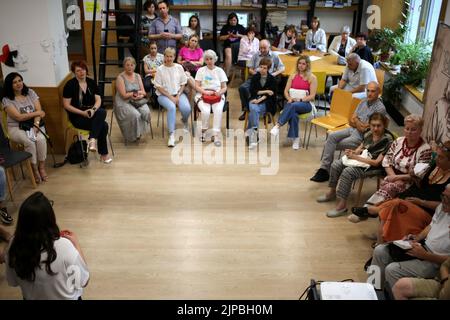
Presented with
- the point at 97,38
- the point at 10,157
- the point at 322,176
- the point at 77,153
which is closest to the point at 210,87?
the point at 77,153

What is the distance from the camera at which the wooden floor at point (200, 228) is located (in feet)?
12.8

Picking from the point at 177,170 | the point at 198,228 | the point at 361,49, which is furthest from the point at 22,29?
the point at 361,49

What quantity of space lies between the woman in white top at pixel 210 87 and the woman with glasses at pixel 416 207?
3.07m

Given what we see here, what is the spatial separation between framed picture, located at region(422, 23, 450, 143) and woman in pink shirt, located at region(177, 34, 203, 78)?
142 inches

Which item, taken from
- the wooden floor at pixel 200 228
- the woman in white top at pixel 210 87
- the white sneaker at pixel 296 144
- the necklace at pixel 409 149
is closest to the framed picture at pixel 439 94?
the necklace at pixel 409 149

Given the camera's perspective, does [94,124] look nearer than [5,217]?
No

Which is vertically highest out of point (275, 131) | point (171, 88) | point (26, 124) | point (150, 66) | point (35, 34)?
point (35, 34)

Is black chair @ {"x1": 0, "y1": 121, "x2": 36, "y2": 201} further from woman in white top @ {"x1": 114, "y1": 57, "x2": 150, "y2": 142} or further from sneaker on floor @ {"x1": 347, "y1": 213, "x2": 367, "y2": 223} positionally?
sneaker on floor @ {"x1": 347, "y1": 213, "x2": 367, "y2": 223}

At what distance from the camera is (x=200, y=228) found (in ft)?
15.2

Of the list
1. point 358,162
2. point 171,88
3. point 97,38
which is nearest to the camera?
point 358,162

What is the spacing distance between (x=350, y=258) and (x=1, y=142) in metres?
3.71

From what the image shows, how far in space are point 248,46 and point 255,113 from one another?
96.6 inches

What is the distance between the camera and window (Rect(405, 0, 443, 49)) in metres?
7.43

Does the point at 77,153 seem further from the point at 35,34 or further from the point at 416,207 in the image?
the point at 416,207
